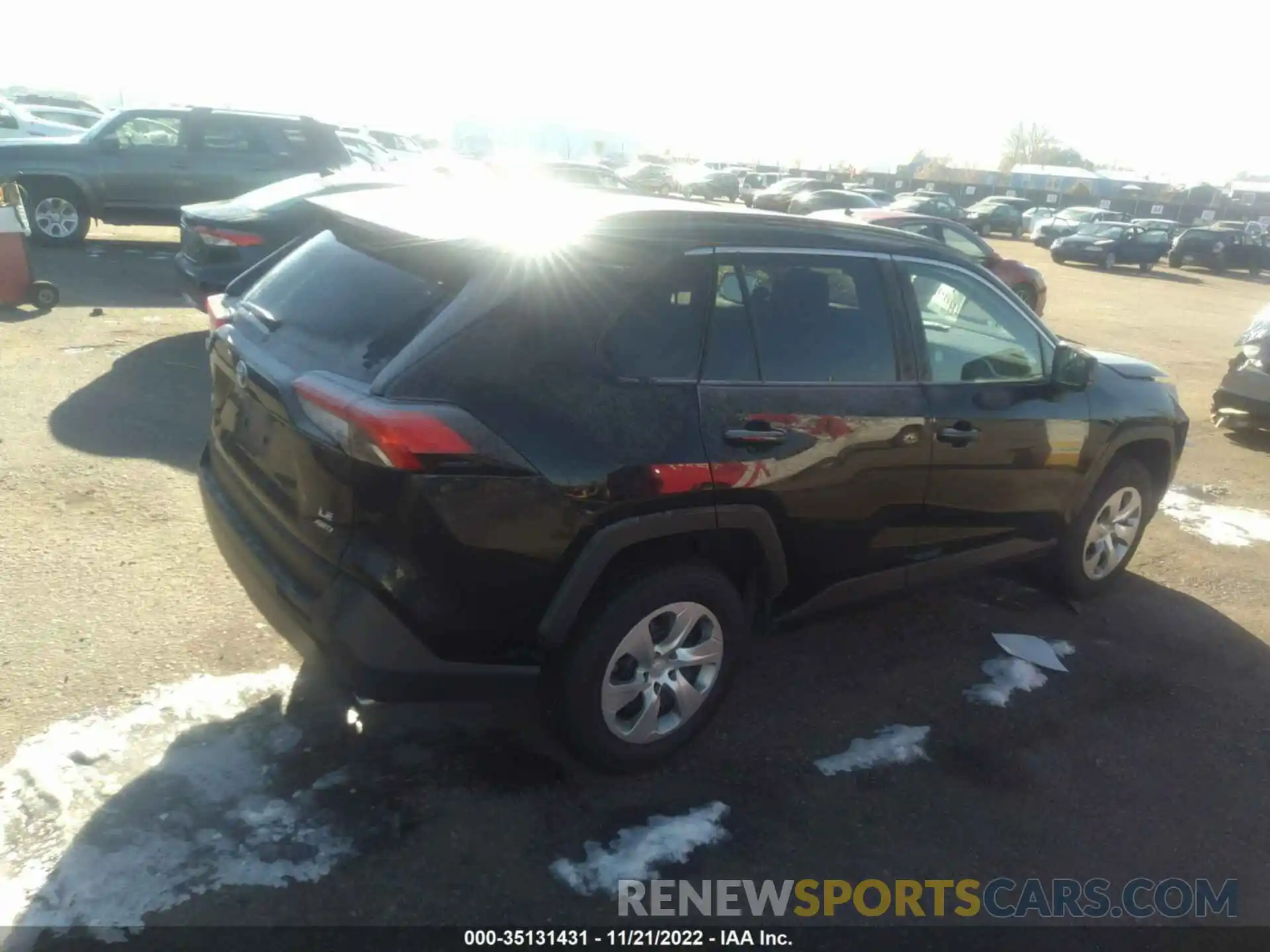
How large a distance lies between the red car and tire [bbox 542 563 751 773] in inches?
414

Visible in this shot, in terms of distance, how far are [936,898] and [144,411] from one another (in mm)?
5610

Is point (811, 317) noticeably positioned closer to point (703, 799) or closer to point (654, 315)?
point (654, 315)

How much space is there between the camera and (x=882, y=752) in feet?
11.8

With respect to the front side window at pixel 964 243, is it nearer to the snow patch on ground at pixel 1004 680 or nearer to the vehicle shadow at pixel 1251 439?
the vehicle shadow at pixel 1251 439

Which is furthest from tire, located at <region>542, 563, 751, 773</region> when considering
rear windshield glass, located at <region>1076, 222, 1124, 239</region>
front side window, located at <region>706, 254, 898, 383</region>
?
rear windshield glass, located at <region>1076, 222, 1124, 239</region>

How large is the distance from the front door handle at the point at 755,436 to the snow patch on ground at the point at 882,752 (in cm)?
120

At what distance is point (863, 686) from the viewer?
13.3ft

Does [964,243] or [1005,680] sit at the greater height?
[964,243]

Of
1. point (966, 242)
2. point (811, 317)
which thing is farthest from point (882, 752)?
point (966, 242)

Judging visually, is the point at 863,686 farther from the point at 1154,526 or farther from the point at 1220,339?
the point at 1220,339

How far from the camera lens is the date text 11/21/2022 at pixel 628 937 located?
8.66 feet

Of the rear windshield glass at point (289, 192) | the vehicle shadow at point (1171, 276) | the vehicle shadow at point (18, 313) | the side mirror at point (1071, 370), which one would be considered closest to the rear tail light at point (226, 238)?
the rear windshield glass at point (289, 192)

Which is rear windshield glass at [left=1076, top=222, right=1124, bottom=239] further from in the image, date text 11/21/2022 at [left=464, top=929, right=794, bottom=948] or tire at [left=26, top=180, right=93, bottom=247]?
date text 11/21/2022 at [left=464, top=929, right=794, bottom=948]

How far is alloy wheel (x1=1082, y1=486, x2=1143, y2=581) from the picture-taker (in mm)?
4875
